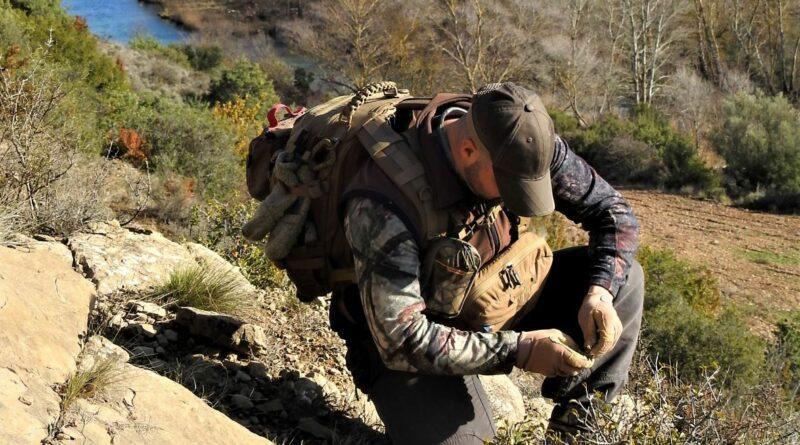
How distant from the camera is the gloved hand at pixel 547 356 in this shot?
91.9 inches

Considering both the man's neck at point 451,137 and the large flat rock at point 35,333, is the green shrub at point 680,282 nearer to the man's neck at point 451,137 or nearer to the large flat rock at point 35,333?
the man's neck at point 451,137

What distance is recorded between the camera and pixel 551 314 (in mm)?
2857

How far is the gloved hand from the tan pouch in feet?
0.73

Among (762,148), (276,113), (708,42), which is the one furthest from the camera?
(708,42)

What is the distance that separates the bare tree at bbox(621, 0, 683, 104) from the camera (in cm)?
2691

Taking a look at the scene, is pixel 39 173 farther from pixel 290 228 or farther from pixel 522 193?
pixel 522 193

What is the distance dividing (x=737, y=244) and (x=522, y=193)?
1275cm

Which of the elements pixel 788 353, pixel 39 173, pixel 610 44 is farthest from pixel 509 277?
pixel 610 44

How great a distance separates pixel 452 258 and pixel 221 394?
1.03 metres

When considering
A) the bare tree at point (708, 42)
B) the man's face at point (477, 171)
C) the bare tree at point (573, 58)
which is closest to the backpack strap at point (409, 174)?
the man's face at point (477, 171)

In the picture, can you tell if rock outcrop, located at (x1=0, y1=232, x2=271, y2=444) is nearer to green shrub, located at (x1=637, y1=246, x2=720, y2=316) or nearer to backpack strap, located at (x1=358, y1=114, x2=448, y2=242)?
backpack strap, located at (x1=358, y1=114, x2=448, y2=242)

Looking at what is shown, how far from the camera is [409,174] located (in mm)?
2369

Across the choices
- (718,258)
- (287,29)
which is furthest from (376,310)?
(287,29)

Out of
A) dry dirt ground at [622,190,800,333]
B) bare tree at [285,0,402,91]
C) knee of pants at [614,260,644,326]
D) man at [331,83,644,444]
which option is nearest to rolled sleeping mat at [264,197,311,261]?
man at [331,83,644,444]
